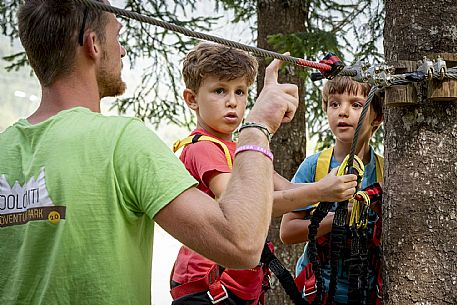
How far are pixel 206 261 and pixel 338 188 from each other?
71cm

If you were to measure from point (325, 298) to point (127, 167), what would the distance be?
1515 millimetres

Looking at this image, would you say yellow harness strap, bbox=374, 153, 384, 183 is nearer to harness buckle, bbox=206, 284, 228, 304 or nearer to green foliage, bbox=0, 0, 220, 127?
harness buckle, bbox=206, 284, 228, 304

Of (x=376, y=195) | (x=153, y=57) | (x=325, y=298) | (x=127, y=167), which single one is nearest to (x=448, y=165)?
(x=376, y=195)

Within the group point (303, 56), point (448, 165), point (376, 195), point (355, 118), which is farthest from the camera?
point (303, 56)

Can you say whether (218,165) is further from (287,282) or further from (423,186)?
(423,186)

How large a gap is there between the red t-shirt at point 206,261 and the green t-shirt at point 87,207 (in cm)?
93

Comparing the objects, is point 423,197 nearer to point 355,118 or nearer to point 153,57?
point 355,118

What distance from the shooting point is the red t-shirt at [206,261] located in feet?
9.46

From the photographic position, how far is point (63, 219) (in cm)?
189

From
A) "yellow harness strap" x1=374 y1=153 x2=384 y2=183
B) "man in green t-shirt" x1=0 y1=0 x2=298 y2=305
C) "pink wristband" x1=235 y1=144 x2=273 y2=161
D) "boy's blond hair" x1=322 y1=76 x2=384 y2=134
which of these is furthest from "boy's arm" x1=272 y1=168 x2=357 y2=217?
"pink wristband" x1=235 y1=144 x2=273 y2=161

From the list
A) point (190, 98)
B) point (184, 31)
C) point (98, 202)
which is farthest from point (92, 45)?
point (190, 98)

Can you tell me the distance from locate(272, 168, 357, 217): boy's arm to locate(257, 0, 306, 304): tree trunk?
3746 millimetres

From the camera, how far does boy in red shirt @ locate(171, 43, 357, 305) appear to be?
9.39 ft

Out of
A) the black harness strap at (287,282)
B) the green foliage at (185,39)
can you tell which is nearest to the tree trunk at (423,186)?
the black harness strap at (287,282)
